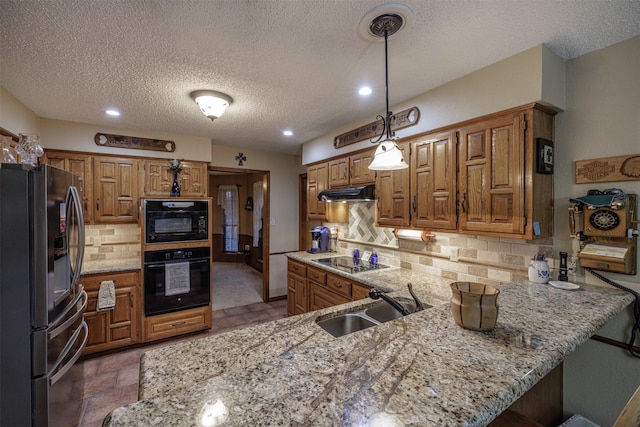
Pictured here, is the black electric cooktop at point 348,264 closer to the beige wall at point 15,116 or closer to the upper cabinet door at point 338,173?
the upper cabinet door at point 338,173

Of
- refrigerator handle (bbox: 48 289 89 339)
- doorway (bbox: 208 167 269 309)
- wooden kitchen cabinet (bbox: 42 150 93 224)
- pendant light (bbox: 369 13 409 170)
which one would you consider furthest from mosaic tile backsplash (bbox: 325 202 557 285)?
doorway (bbox: 208 167 269 309)

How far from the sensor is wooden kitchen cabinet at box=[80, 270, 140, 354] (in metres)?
2.93

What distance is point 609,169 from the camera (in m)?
1.68

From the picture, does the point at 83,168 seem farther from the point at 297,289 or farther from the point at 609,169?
the point at 609,169

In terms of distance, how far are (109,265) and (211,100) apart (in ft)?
7.55

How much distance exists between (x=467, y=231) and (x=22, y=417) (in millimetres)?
2880

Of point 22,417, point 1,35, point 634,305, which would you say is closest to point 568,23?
point 634,305

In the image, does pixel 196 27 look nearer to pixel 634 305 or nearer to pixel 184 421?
pixel 184 421

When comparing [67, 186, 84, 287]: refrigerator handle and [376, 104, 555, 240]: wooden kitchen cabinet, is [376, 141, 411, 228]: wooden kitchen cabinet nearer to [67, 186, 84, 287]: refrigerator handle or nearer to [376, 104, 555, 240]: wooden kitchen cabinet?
[376, 104, 555, 240]: wooden kitchen cabinet

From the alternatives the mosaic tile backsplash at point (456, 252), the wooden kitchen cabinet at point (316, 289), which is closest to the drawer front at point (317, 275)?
the wooden kitchen cabinet at point (316, 289)

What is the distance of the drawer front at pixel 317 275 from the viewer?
10.00ft

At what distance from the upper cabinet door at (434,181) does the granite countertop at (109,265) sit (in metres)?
3.09

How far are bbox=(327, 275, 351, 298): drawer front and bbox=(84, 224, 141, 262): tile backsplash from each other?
8.60ft

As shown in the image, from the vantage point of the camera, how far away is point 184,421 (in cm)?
64
